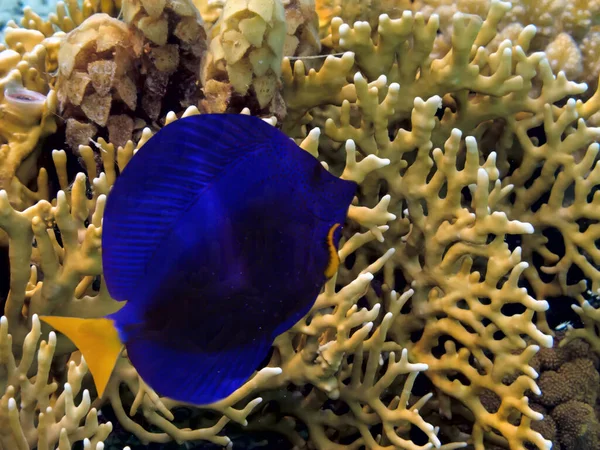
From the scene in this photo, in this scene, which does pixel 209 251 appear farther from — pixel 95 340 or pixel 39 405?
pixel 39 405

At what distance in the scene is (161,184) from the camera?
3.32 feet

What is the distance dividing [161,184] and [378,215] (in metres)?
1.40

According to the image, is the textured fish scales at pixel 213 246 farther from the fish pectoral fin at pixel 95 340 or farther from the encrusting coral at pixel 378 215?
Answer: the encrusting coral at pixel 378 215

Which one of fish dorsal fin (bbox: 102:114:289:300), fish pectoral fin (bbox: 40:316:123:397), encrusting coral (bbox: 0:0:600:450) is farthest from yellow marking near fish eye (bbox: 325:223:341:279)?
encrusting coral (bbox: 0:0:600:450)

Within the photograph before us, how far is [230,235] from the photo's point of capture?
1077mm

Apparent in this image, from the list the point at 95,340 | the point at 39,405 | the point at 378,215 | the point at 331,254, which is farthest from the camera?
the point at 378,215

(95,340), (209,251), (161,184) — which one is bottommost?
(95,340)

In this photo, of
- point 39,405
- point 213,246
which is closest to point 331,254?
point 213,246

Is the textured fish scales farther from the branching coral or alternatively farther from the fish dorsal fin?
the branching coral

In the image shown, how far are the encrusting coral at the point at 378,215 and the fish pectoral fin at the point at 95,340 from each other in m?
0.95

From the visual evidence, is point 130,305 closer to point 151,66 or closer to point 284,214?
point 284,214

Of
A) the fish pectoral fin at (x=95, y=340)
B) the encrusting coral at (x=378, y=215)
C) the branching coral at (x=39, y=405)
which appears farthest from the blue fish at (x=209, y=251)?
the encrusting coral at (x=378, y=215)

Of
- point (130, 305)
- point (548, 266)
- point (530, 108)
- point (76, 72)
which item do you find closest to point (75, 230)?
point (76, 72)

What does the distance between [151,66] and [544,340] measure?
7.15 feet
